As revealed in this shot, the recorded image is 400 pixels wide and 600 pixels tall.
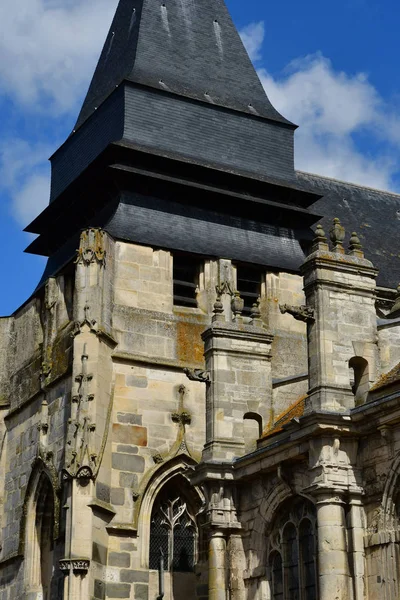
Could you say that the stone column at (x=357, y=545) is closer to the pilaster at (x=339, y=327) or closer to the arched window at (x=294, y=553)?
the arched window at (x=294, y=553)

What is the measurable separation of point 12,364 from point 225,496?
818 centimetres

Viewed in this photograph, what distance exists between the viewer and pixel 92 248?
20.6m

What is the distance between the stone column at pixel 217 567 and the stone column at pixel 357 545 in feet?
8.88

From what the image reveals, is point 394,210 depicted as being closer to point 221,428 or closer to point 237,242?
point 237,242

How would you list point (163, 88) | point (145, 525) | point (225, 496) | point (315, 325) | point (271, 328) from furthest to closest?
point (163, 88)
point (271, 328)
point (145, 525)
point (225, 496)
point (315, 325)

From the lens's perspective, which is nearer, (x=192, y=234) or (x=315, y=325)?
(x=315, y=325)

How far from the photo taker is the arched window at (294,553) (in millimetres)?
15352

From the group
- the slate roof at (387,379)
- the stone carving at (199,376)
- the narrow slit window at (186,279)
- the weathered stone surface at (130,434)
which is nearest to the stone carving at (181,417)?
the weathered stone surface at (130,434)

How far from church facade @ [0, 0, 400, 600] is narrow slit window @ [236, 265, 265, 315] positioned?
1.5 inches

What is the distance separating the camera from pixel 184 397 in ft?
68.3

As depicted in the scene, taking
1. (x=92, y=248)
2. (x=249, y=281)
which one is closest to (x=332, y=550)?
(x=92, y=248)

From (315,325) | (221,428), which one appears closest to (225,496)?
(221,428)

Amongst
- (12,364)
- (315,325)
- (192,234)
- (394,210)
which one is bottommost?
(315,325)

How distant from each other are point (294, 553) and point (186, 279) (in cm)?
767
